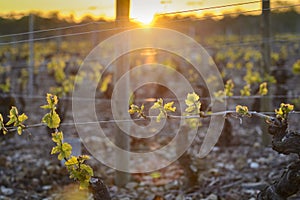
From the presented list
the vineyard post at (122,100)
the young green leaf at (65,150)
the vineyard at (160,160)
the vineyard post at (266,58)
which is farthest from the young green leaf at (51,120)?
the vineyard post at (266,58)

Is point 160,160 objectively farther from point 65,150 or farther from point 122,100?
point 65,150

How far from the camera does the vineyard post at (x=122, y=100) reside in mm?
3369

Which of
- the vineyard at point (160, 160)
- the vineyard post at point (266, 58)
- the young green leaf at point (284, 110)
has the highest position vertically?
the vineyard post at point (266, 58)

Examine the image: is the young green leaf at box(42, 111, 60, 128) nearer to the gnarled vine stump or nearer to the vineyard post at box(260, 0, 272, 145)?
the gnarled vine stump

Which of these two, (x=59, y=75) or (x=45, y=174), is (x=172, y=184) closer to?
(x=45, y=174)

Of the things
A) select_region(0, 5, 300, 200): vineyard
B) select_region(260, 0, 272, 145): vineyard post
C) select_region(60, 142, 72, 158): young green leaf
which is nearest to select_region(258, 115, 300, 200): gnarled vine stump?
select_region(0, 5, 300, 200): vineyard

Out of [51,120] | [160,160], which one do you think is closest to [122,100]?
[160,160]

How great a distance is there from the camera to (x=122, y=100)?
3.61m

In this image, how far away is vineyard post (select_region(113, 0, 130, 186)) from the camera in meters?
3.37

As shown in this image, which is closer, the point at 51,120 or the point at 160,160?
the point at 51,120

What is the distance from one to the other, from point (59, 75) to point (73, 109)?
65 cm

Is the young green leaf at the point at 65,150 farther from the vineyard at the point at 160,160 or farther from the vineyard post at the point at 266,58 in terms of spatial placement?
the vineyard post at the point at 266,58

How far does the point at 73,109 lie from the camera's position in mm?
7328

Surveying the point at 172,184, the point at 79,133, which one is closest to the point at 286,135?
the point at 172,184
